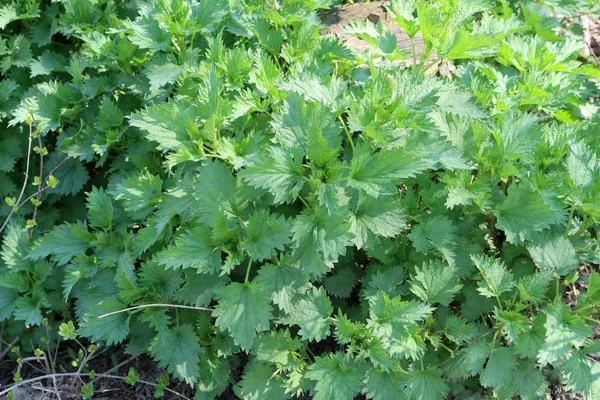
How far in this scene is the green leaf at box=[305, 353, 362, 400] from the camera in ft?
6.66

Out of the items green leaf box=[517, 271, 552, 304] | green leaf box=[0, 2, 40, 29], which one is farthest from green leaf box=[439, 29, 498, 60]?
green leaf box=[0, 2, 40, 29]

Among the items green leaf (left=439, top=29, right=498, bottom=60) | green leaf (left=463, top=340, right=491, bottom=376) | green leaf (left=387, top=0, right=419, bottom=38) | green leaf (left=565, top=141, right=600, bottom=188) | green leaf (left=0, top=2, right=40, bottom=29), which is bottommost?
green leaf (left=463, top=340, right=491, bottom=376)

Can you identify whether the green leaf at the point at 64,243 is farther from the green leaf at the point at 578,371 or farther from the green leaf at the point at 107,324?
the green leaf at the point at 578,371

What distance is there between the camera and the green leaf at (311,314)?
2105 millimetres

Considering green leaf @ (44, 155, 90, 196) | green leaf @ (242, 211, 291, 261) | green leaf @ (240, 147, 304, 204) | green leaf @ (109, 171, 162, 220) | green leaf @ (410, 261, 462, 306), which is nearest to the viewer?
green leaf @ (240, 147, 304, 204)

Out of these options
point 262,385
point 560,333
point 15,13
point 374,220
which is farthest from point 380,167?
point 15,13

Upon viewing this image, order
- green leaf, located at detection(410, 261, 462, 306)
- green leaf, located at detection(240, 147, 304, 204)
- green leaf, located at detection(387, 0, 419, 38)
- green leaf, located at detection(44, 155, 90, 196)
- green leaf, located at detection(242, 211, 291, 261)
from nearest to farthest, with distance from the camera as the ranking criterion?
green leaf, located at detection(240, 147, 304, 204), green leaf, located at detection(242, 211, 291, 261), green leaf, located at detection(410, 261, 462, 306), green leaf, located at detection(387, 0, 419, 38), green leaf, located at detection(44, 155, 90, 196)

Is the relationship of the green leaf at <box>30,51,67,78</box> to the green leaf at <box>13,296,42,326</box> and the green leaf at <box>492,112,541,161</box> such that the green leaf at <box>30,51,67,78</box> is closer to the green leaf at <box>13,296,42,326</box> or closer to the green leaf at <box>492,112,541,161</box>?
the green leaf at <box>13,296,42,326</box>

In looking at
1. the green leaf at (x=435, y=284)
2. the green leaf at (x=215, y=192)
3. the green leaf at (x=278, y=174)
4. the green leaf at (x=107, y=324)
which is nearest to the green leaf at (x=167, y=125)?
the green leaf at (x=215, y=192)

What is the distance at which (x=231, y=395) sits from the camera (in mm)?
2586

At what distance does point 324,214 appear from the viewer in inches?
78.4

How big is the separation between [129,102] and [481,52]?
1734 millimetres

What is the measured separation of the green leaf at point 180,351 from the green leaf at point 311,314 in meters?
0.41

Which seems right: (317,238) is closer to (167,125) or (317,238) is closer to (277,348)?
(277,348)
